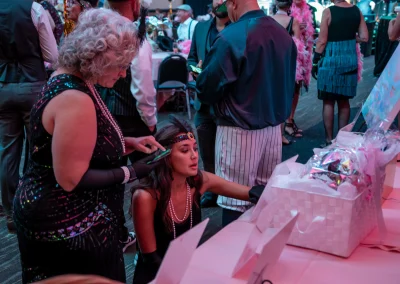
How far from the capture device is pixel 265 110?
2.38m

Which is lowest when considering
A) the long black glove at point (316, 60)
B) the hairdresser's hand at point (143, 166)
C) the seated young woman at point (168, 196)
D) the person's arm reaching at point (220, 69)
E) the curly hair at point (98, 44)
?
the long black glove at point (316, 60)

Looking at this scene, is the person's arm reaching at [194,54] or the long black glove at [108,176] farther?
the person's arm reaching at [194,54]

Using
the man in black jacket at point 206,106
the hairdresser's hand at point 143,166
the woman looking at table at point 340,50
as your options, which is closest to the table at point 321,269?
the hairdresser's hand at point 143,166

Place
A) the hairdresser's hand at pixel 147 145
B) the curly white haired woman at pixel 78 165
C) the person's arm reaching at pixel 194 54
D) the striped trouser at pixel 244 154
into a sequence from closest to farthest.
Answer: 1. the curly white haired woman at pixel 78 165
2. the hairdresser's hand at pixel 147 145
3. the striped trouser at pixel 244 154
4. the person's arm reaching at pixel 194 54

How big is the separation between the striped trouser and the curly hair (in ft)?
3.49

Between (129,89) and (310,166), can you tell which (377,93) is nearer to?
(310,166)

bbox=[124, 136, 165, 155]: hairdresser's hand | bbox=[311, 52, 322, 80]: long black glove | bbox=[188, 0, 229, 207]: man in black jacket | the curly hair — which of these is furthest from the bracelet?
bbox=[311, 52, 322, 80]: long black glove

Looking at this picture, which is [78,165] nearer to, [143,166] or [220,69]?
[143,166]

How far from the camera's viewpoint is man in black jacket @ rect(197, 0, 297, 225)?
89.4 inches

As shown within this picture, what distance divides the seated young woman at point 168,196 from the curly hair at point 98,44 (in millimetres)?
457

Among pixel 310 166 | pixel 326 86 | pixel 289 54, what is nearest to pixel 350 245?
pixel 310 166

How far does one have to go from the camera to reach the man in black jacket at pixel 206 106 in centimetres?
328

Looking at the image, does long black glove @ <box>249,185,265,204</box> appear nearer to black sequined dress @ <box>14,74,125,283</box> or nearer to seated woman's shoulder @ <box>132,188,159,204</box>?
seated woman's shoulder @ <box>132,188,159,204</box>

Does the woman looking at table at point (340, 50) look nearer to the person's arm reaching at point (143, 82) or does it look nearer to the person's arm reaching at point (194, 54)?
the person's arm reaching at point (194, 54)
